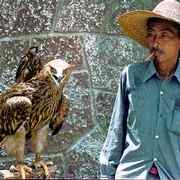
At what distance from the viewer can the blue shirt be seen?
10.4 ft

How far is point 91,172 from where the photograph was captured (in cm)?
459

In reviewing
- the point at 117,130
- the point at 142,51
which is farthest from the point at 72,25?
the point at 117,130

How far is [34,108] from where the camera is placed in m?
3.08

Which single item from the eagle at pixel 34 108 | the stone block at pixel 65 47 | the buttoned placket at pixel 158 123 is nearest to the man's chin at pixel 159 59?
the buttoned placket at pixel 158 123

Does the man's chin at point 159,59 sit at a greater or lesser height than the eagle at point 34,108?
greater

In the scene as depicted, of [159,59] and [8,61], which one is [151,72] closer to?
[159,59]

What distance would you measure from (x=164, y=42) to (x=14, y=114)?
75cm

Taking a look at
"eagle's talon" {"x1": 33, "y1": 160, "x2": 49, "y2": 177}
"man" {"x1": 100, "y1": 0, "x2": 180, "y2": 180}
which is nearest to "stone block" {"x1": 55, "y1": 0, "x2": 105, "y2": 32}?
"man" {"x1": 100, "y1": 0, "x2": 180, "y2": 180}

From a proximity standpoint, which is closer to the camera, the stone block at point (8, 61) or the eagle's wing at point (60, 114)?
the eagle's wing at point (60, 114)

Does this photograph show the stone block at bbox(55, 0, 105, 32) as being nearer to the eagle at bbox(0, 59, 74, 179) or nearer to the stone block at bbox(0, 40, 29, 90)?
the stone block at bbox(0, 40, 29, 90)

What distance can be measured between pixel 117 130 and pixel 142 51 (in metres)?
1.57

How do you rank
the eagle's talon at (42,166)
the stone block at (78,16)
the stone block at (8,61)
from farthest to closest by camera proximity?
the stone block at (78,16), the stone block at (8,61), the eagle's talon at (42,166)

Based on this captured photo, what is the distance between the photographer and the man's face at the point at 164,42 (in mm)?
3178

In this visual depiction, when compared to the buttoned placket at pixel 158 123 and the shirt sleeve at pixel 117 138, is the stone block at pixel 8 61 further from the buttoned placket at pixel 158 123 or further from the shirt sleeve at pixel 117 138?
the buttoned placket at pixel 158 123
